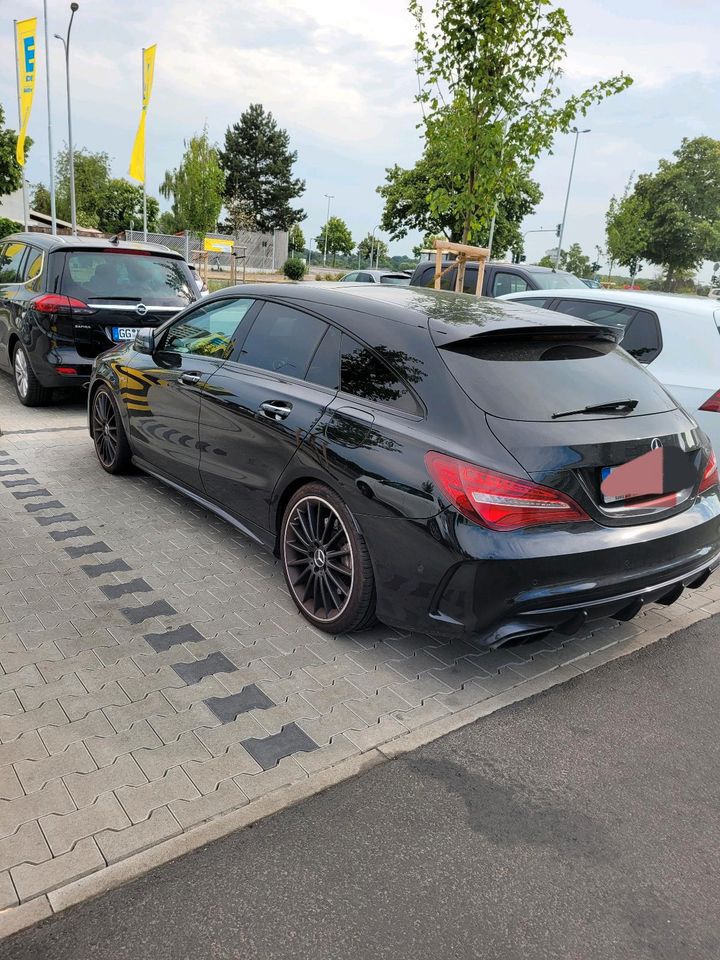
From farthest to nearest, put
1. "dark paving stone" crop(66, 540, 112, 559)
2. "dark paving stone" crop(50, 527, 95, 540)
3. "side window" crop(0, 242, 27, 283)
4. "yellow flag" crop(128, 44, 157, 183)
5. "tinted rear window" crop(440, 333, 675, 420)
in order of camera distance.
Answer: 1. "yellow flag" crop(128, 44, 157, 183)
2. "side window" crop(0, 242, 27, 283)
3. "dark paving stone" crop(50, 527, 95, 540)
4. "dark paving stone" crop(66, 540, 112, 559)
5. "tinted rear window" crop(440, 333, 675, 420)

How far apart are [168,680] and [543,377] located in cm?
208

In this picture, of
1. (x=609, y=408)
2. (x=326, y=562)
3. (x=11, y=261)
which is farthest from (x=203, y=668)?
(x=11, y=261)

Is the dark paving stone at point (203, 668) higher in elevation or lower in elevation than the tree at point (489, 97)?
lower

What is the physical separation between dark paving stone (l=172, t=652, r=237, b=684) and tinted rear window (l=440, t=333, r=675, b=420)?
5.23ft

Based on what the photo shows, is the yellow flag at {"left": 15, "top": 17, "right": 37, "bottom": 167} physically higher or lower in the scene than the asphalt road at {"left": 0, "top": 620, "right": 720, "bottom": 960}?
higher

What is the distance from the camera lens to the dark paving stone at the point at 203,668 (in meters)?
3.22

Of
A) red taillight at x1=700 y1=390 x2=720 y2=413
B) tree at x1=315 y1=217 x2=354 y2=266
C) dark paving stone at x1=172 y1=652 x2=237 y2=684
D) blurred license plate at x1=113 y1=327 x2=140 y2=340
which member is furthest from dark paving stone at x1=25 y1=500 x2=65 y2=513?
tree at x1=315 y1=217 x2=354 y2=266

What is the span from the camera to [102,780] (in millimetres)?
2562

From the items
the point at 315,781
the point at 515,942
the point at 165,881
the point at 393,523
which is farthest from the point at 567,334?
the point at 165,881

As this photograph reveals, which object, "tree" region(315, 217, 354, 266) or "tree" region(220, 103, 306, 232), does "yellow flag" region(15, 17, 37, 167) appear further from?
"tree" region(315, 217, 354, 266)

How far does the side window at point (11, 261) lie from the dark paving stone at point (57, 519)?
3.90 metres

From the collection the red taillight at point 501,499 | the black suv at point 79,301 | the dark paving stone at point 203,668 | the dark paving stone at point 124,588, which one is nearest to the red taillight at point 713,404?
the red taillight at point 501,499

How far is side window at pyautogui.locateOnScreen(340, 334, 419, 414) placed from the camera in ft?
10.8

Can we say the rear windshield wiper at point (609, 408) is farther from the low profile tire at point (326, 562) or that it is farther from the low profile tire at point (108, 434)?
the low profile tire at point (108, 434)
